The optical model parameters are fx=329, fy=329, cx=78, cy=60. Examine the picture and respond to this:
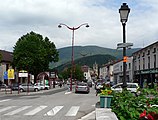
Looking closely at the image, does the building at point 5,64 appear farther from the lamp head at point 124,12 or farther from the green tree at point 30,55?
the lamp head at point 124,12

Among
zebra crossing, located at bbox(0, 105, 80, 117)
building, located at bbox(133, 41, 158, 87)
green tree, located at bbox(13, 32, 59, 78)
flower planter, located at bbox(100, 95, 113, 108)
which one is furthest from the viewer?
green tree, located at bbox(13, 32, 59, 78)

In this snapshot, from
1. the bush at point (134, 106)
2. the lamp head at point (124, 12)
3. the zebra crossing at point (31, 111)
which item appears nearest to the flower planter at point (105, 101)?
the bush at point (134, 106)

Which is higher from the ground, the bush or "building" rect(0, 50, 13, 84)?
"building" rect(0, 50, 13, 84)

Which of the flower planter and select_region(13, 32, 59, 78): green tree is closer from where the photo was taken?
the flower planter

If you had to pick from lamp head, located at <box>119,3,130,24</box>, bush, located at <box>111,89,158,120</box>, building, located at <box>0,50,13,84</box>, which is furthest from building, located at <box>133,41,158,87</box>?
bush, located at <box>111,89,158,120</box>

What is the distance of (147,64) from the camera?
57.7 meters

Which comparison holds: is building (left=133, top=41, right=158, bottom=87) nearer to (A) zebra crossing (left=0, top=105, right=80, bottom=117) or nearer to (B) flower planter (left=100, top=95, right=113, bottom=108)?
(A) zebra crossing (left=0, top=105, right=80, bottom=117)

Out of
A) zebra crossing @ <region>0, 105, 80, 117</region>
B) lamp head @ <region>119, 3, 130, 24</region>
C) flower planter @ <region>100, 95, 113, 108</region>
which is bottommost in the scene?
Answer: zebra crossing @ <region>0, 105, 80, 117</region>

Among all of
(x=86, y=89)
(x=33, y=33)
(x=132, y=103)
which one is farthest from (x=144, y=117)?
(x=33, y=33)

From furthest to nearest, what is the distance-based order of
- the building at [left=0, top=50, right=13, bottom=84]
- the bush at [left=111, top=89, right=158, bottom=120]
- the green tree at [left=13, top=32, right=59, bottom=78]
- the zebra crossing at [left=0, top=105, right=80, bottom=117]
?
1. the building at [left=0, top=50, right=13, bottom=84]
2. the green tree at [left=13, top=32, right=59, bottom=78]
3. the zebra crossing at [left=0, top=105, right=80, bottom=117]
4. the bush at [left=111, top=89, right=158, bottom=120]

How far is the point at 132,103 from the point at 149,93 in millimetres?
2198

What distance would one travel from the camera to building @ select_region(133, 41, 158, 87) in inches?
2080

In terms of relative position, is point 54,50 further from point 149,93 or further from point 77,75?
point 149,93

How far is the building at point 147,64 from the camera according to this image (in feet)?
173
